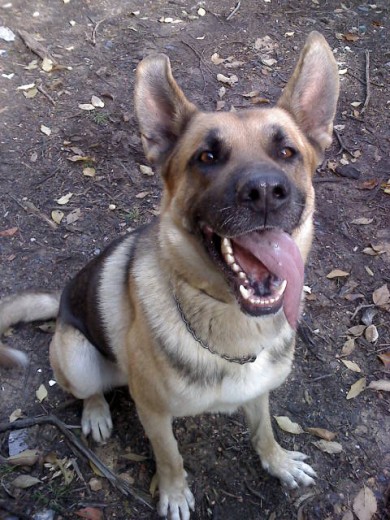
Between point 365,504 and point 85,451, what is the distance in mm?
1631

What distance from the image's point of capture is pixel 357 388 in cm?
352

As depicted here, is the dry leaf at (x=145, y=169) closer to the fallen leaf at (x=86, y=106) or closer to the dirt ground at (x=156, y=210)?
the dirt ground at (x=156, y=210)

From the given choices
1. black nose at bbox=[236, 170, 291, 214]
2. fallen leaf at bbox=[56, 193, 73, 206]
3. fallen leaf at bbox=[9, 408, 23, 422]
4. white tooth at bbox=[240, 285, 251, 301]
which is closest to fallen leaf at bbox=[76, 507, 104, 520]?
fallen leaf at bbox=[9, 408, 23, 422]

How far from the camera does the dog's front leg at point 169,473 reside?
2760 mm

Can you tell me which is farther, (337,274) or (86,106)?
(86,106)

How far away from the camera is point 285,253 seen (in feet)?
7.40

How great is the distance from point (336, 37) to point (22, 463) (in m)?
6.04

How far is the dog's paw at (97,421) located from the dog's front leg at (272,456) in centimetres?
88

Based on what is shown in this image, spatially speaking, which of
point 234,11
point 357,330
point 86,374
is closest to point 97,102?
point 234,11

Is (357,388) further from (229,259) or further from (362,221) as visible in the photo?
(229,259)

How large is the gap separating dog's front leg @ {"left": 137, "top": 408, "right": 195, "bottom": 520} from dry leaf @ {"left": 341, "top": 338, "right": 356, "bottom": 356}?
1442 mm

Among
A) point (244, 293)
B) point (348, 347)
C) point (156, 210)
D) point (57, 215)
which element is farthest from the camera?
point (156, 210)

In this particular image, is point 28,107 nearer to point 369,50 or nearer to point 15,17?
point 15,17

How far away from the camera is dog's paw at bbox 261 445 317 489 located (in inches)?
121
